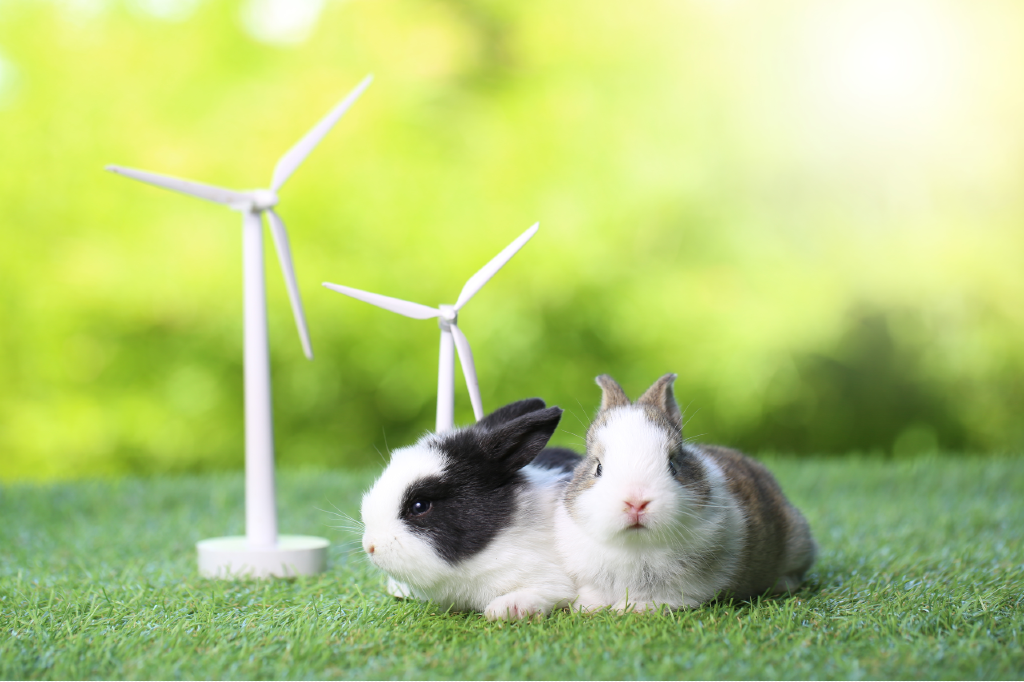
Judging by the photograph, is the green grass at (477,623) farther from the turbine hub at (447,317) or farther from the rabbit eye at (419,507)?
the turbine hub at (447,317)

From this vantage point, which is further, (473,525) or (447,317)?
(447,317)

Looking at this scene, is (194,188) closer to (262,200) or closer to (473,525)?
(262,200)

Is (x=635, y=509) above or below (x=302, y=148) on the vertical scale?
below

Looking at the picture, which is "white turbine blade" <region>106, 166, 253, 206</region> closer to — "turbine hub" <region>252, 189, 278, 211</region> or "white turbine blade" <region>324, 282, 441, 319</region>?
"turbine hub" <region>252, 189, 278, 211</region>

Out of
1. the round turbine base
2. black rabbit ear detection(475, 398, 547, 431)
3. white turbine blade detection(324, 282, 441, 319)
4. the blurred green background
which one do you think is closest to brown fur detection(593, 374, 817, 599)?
black rabbit ear detection(475, 398, 547, 431)

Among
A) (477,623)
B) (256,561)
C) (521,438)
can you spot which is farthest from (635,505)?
(256,561)

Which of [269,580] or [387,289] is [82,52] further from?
[269,580]

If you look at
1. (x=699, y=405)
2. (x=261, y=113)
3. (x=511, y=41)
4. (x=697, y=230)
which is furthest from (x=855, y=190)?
(x=261, y=113)
